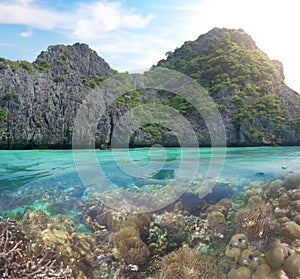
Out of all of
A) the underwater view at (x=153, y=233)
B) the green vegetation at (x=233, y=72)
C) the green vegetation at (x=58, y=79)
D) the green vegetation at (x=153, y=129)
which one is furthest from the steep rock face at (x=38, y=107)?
the underwater view at (x=153, y=233)

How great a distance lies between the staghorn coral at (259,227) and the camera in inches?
177

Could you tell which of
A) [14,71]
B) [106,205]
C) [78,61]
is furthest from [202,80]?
[106,205]

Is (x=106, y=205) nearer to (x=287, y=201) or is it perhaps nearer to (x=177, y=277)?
(x=177, y=277)

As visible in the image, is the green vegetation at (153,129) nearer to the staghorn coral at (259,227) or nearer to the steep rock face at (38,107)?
the steep rock face at (38,107)

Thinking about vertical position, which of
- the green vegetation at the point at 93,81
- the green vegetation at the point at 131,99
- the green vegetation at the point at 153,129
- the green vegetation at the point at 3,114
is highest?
the green vegetation at the point at 93,81

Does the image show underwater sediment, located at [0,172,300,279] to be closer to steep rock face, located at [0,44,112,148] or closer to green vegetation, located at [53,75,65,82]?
steep rock face, located at [0,44,112,148]

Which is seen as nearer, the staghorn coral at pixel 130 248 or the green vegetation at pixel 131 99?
the staghorn coral at pixel 130 248

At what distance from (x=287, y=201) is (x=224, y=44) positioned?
171 ft

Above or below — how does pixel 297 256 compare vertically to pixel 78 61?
below

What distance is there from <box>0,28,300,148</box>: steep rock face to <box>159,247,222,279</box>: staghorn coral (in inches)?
842

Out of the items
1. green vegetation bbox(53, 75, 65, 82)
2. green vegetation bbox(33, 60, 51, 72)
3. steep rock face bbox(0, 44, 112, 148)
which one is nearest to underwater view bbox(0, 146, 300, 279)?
steep rock face bbox(0, 44, 112, 148)

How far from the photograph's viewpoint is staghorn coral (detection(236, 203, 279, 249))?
4.50 meters

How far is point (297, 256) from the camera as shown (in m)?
3.85

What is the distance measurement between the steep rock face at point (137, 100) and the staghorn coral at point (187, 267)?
21375 millimetres
